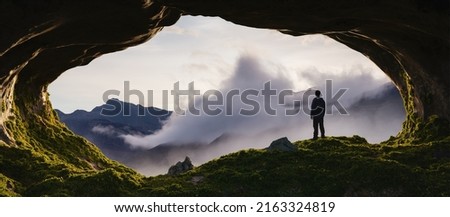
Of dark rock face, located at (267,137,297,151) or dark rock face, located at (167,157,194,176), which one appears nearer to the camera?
dark rock face, located at (267,137,297,151)

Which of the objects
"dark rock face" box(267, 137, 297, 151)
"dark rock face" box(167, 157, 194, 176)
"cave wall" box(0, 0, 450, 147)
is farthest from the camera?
"dark rock face" box(167, 157, 194, 176)

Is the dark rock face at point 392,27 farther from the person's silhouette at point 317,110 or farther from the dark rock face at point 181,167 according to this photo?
the dark rock face at point 181,167

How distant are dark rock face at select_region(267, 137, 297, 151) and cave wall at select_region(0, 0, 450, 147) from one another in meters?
4.78

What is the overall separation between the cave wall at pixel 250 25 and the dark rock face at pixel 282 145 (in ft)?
15.7

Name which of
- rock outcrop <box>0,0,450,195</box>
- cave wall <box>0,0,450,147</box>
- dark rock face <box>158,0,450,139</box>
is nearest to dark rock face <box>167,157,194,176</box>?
rock outcrop <box>0,0,450,195</box>

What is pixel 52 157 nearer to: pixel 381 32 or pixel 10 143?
pixel 10 143

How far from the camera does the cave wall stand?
17844mm

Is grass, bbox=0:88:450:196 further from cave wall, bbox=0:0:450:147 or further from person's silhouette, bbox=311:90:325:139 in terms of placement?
cave wall, bbox=0:0:450:147

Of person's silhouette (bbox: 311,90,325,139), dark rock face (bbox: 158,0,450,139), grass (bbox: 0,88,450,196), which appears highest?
dark rock face (bbox: 158,0,450,139)

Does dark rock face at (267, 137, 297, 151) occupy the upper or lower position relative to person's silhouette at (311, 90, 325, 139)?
lower

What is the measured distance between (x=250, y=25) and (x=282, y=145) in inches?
202

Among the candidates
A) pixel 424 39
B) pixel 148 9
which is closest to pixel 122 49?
pixel 148 9

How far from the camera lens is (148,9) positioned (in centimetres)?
1908

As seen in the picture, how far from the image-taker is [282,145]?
1995 centimetres
